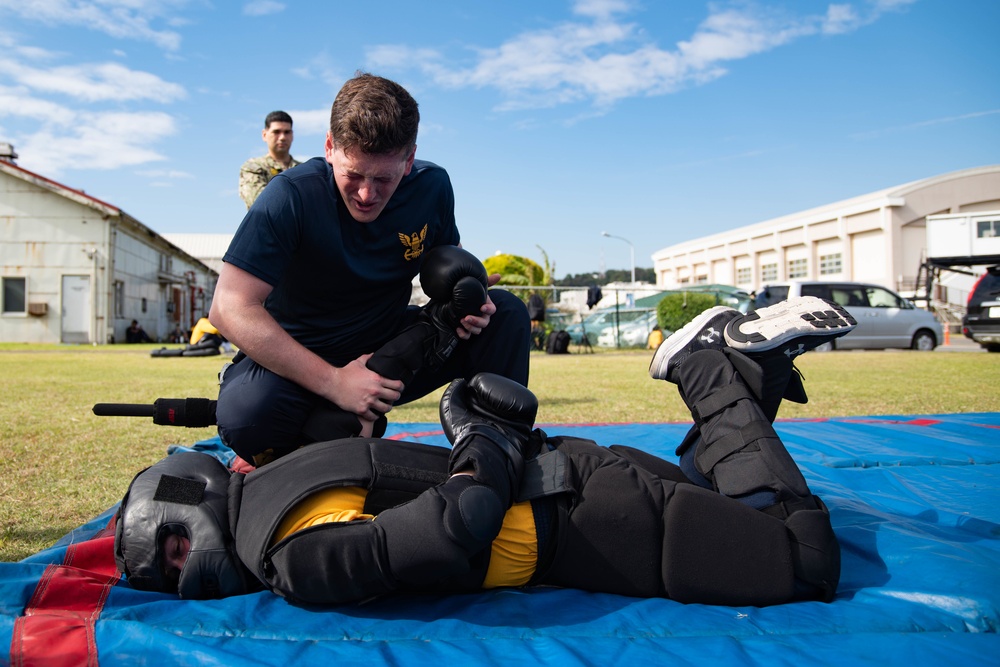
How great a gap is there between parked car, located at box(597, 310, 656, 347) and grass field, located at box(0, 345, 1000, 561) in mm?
6922

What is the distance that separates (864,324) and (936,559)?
15441mm

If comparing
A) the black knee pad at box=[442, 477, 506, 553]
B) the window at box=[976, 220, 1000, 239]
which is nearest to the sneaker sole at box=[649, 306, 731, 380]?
the black knee pad at box=[442, 477, 506, 553]

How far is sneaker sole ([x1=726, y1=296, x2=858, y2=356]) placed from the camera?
7.39 feet

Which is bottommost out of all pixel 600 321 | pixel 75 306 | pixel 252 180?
pixel 600 321

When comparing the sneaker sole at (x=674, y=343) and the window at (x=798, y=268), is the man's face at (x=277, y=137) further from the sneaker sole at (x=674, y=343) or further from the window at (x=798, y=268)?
the window at (x=798, y=268)

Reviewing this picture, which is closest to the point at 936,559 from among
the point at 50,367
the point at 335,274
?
the point at 335,274

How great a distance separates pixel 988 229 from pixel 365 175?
20.6m

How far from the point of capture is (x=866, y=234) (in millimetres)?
37188

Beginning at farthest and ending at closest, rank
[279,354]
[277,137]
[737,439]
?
[277,137]
[279,354]
[737,439]

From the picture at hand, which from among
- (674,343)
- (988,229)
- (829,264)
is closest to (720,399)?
(674,343)

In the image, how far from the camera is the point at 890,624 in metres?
1.64

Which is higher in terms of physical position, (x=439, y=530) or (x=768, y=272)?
(x=768, y=272)

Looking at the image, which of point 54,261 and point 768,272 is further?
point 768,272

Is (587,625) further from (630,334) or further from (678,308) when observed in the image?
(678,308)
